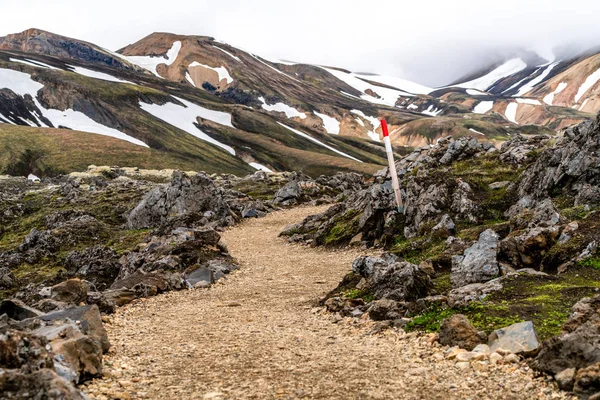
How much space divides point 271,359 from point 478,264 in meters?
8.33

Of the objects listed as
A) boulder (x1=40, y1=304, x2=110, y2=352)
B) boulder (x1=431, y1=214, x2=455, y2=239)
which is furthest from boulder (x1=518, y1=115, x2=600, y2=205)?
boulder (x1=40, y1=304, x2=110, y2=352)

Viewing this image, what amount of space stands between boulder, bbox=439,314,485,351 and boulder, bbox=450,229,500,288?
4.89 m

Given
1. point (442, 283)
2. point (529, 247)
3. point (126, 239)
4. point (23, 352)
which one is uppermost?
point (529, 247)

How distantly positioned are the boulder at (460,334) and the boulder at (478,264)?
489 cm

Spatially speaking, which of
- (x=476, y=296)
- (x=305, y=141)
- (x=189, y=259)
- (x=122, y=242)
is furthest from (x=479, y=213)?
(x=305, y=141)

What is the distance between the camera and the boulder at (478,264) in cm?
1600

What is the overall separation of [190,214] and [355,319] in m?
30.7

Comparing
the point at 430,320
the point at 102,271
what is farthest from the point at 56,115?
the point at 430,320

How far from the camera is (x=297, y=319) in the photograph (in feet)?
51.8

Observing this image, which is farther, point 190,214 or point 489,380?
point 190,214

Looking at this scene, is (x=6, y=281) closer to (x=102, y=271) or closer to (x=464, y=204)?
(x=102, y=271)

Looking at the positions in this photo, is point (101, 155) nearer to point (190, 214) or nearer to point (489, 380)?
point (190, 214)

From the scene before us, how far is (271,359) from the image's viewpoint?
11.3 meters

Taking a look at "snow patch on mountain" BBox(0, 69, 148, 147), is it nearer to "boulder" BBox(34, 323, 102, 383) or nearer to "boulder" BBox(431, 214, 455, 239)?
"boulder" BBox(431, 214, 455, 239)
